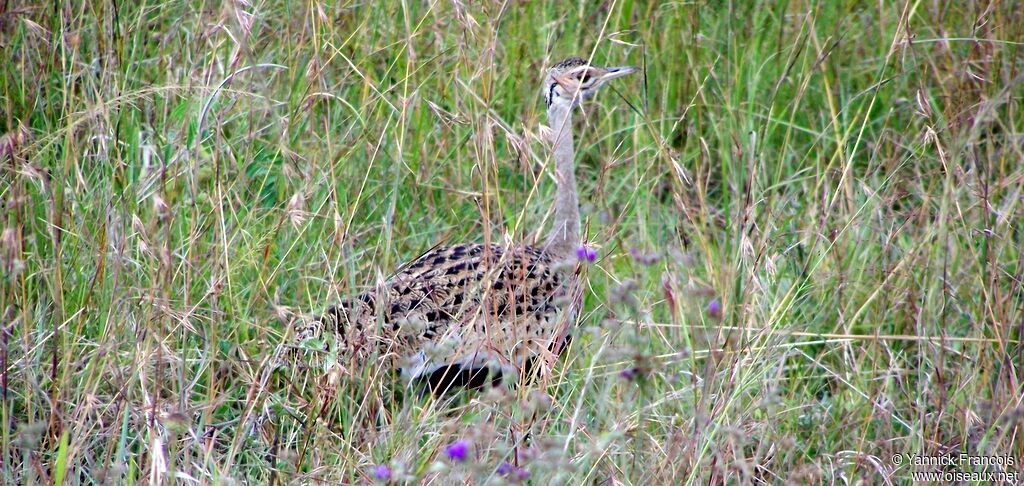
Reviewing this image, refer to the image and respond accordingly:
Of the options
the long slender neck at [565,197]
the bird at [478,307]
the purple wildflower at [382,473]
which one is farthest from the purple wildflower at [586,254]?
the long slender neck at [565,197]

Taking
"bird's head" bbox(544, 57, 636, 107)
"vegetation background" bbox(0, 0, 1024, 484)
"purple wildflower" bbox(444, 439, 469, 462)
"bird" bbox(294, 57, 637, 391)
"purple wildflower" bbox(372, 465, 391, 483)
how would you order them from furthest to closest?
1. "bird's head" bbox(544, 57, 636, 107)
2. "bird" bbox(294, 57, 637, 391)
3. "vegetation background" bbox(0, 0, 1024, 484)
4. "purple wildflower" bbox(372, 465, 391, 483)
5. "purple wildflower" bbox(444, 439, 469, 462)

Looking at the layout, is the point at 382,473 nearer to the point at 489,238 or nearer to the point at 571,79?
the point at 489,238

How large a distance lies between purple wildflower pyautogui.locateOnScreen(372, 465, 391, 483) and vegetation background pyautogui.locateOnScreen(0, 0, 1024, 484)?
0.02 meters

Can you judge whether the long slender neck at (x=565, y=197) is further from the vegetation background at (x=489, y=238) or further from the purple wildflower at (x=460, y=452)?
the purple wildflower at (x=460, y=452)

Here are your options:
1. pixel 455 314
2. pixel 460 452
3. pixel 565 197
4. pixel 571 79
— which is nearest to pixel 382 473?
pixel 460 452

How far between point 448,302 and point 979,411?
4.58ft

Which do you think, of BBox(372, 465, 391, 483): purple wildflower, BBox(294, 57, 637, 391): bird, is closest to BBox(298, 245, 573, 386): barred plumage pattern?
BBox(294, 57, 637, 391): bird

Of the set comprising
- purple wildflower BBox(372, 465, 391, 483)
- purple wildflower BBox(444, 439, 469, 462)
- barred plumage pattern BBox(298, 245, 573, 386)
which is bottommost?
barred plumage pattern BBox(298, 245, 573, 386)

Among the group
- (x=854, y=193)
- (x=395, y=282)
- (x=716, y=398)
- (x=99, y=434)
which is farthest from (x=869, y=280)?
(x=99, y=434)

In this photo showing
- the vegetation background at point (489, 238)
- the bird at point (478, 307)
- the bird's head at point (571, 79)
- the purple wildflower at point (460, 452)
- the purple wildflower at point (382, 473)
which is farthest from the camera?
the bird's head at point (571, 79)

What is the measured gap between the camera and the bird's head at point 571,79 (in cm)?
354

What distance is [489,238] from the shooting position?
240 cm

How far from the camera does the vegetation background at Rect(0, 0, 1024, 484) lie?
237 cm

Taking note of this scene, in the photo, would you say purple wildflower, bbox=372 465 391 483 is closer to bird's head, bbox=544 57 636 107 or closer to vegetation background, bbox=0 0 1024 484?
vegetation background, bbox=0 0 1024 484
